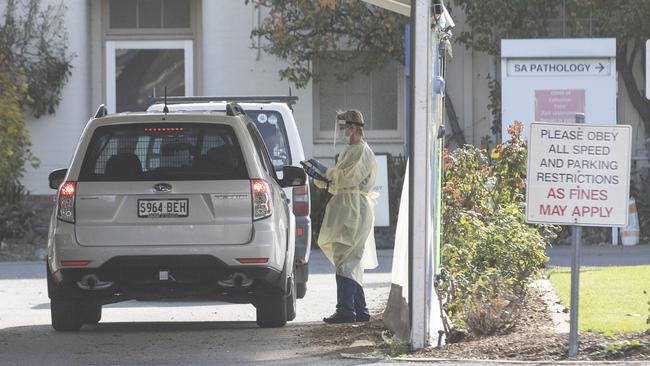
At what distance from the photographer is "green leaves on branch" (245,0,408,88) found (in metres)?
21.5

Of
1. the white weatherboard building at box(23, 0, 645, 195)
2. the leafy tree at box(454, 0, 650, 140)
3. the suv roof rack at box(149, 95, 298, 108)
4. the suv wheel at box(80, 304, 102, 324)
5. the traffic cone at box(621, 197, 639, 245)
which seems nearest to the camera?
the suv wheel at box(80, 304, 102, 324)

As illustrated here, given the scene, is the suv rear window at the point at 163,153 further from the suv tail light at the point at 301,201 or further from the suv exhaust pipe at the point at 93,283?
the suv tail light at the point at 301,201

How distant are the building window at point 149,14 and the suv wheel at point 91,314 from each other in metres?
11.8

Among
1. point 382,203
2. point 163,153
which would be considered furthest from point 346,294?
point 382,203

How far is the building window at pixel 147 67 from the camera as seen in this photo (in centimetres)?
2344

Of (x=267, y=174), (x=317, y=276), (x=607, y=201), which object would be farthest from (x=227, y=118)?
(x=317, y=276)

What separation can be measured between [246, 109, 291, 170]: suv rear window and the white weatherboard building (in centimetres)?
943

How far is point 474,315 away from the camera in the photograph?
33.4 feet

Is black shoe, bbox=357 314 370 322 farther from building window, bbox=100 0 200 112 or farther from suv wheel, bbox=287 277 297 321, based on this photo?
building window, bbox=100 0 200 112

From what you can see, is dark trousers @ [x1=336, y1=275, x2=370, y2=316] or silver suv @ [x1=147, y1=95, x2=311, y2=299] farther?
silver suv @ [x1=147, y1=95, x2=311, y2=299]

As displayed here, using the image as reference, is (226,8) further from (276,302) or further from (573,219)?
(573,219)

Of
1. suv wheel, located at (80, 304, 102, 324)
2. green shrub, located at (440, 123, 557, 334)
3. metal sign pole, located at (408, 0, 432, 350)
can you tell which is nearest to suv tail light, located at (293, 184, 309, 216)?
green shrub, located at (440, 123, 557, 334)

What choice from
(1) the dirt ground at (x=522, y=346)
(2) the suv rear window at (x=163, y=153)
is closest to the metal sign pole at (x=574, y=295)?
(1) the dirt ground at (x=522, y=346)

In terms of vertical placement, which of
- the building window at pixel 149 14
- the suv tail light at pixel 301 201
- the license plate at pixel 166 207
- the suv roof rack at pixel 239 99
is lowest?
the suv tail light at pixel 301 201
